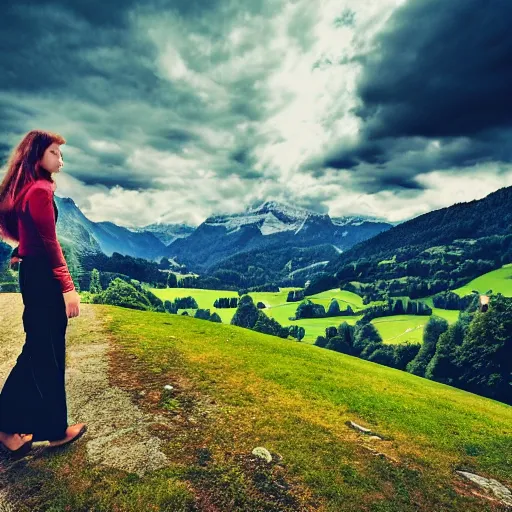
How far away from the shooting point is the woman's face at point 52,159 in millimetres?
7191

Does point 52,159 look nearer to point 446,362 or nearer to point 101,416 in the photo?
point 101,416

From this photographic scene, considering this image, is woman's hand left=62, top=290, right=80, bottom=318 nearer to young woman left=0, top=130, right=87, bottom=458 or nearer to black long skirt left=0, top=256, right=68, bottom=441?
young woman left=0, top=130, right=87, bottom=458

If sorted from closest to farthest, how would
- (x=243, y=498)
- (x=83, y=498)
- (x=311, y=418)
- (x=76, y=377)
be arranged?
(x=83, y=498) → (x=243, y=498) → (x=311, y=418) → (x=76, y=377)

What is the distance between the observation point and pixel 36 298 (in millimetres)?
7121

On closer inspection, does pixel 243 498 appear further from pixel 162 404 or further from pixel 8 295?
pixel 8 295

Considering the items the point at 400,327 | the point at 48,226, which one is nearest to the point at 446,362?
the point at 48,226

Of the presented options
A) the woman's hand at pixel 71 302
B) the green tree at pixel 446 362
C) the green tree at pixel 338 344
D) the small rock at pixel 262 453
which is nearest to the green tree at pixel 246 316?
the green tree at pixel 338 344

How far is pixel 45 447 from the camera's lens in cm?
752

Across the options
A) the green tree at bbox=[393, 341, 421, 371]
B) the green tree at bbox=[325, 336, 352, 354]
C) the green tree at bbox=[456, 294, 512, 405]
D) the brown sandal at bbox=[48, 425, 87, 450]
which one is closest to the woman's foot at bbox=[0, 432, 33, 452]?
the brown sandal at bbox=[48, 425, 87, 450]

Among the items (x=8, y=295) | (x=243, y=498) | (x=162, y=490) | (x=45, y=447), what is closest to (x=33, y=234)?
(x=45, y=447)

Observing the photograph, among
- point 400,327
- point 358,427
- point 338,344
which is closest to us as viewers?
point 358,427

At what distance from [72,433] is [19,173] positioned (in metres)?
5.82

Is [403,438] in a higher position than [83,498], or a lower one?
lower

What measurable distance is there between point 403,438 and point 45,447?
9827mm
